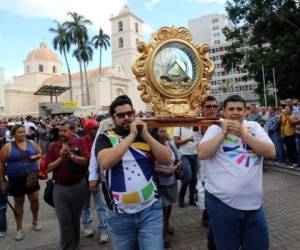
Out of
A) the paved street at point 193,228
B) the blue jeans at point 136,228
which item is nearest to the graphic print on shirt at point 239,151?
the blue jeans at point 136,228

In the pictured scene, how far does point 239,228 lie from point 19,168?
3.71 metres

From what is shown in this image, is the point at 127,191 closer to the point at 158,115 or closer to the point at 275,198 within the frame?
the point at 158,115

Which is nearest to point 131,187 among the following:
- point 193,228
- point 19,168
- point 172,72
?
point 172,72

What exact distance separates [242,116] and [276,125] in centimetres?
714

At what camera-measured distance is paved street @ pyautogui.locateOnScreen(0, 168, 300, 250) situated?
14.3 feet

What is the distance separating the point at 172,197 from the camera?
4426 mm

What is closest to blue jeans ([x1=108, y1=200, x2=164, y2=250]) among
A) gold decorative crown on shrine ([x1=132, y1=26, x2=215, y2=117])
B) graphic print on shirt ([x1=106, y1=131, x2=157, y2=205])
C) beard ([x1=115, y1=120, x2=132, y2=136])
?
graphic print on shirt ([x1=106, y1=131, x2=157, y2=205])

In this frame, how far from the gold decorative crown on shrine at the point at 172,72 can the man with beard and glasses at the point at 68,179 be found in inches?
61.4

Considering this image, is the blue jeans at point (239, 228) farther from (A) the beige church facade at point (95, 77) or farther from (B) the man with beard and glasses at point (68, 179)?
(A) the beige church facade at point (95, 77)

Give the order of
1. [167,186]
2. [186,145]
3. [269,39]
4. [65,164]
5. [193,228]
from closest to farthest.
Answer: [65,164]
[167,186]
[193,228]
[186,145]
[269,39]

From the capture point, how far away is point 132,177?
8.34ft

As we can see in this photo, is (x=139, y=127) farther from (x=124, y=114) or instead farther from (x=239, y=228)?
(x=239, y=228)

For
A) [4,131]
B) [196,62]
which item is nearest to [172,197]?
[196,62]

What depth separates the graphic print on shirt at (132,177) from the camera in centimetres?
253
